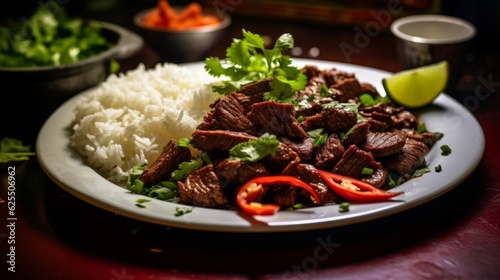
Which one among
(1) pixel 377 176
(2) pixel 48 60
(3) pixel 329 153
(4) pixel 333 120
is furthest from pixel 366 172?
(2) pixel 48 60

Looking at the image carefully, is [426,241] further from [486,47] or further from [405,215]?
[486,47]

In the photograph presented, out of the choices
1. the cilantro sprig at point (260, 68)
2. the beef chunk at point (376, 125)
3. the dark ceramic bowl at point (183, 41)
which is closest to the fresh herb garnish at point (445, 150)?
the beef chunk at point (376, 125)

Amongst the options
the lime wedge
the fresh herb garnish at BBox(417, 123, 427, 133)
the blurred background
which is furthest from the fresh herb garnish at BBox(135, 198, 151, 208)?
the blurred background

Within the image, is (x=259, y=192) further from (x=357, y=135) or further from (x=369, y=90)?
(x=369, y=90)

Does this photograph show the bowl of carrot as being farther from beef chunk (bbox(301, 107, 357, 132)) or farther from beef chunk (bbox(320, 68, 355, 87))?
beef chunk (bbox(301, 107, 357, 132))

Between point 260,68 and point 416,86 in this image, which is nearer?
point 260,68
